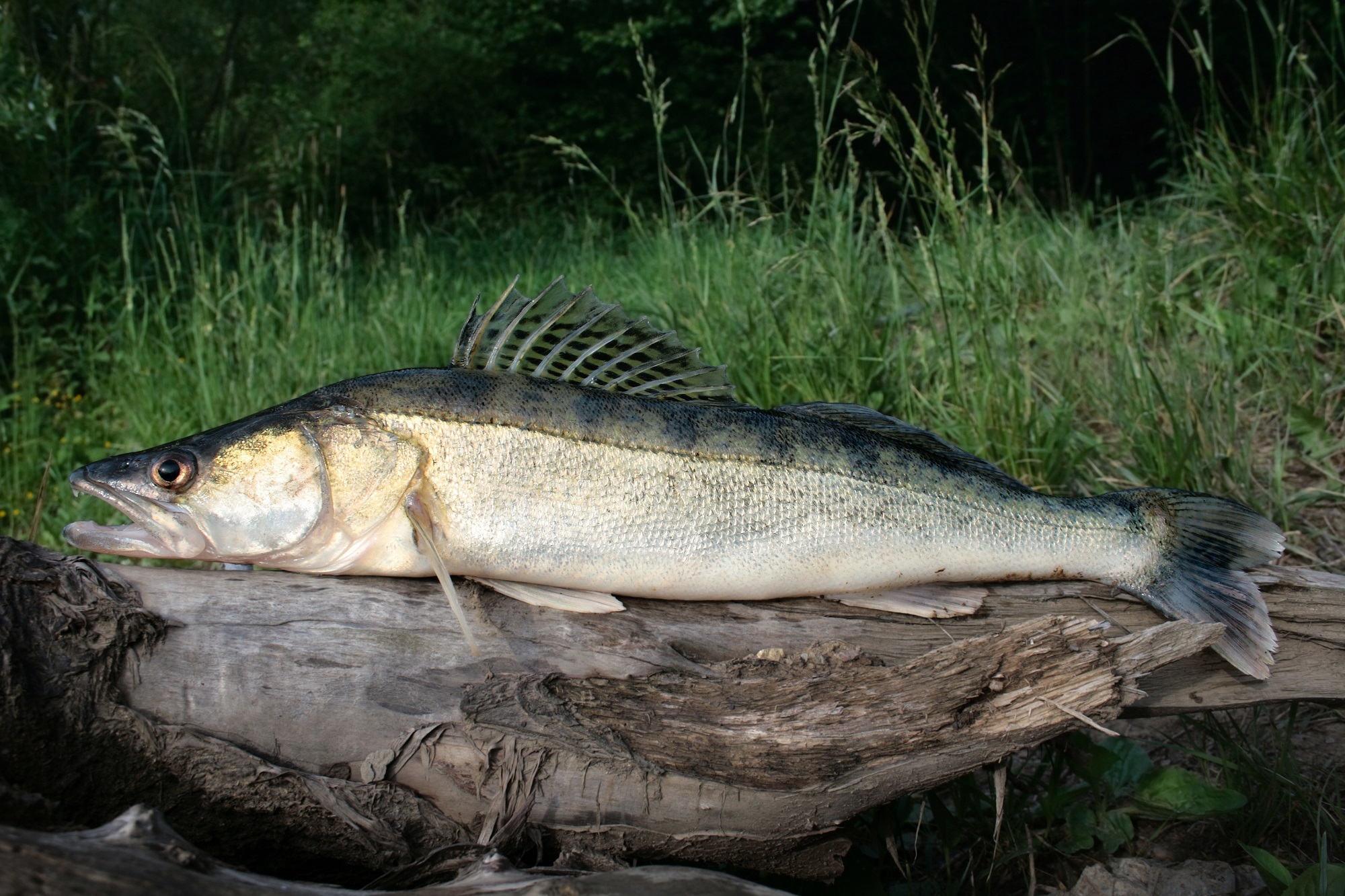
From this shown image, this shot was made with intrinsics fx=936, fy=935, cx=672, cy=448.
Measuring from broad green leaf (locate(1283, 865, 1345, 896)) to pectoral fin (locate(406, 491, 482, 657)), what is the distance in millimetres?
1907

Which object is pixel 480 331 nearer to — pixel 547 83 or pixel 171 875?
pixel 171 875

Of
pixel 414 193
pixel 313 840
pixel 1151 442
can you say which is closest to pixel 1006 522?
pixel 1151 442

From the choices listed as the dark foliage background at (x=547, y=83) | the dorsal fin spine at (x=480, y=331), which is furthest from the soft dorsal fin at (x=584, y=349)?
the dark foliage background at (x=547, y=83)

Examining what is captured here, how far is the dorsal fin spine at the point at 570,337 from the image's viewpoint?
8.02 ft

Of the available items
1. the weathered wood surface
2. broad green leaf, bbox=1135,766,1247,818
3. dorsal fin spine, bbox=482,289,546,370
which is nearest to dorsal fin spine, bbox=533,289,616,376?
dorsal fin spine, bbox=482,289,546,370

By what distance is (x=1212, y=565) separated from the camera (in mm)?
2350

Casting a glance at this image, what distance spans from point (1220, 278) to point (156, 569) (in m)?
5.02

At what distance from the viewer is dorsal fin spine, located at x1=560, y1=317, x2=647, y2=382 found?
2465 mm

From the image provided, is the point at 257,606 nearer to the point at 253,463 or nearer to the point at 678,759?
the point at 253,463

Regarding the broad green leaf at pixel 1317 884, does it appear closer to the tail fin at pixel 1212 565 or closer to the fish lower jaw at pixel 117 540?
the tail fin at pixel 1212 565

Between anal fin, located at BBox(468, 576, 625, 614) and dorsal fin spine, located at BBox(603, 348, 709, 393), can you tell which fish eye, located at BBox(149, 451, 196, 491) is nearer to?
anal fin, located at BBox(468, 576, 625, 614)

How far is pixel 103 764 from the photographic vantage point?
1.86m

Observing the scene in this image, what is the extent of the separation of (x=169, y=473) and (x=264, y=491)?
0.69ft

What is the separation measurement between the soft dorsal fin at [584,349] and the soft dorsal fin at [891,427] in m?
0.23
